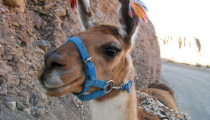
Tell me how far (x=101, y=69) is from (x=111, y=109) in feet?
1.51

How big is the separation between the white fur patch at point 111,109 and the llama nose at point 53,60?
29.5 inches

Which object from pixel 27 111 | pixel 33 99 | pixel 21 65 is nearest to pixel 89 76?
pixel 27 111

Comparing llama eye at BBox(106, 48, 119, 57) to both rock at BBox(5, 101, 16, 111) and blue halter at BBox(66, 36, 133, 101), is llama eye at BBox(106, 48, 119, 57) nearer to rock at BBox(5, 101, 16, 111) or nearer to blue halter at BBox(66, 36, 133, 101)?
blue halter at BBox(66, 36, 133, 101)

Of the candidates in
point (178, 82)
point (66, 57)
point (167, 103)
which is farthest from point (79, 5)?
point (178, 82)

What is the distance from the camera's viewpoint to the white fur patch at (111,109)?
2006mm

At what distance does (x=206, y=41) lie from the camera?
34000 millimetres

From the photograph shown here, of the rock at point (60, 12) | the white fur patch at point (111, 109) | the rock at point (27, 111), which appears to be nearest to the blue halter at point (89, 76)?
the white fur patch at point (111, 109)

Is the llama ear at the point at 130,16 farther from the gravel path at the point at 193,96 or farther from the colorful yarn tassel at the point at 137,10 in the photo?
the gravel path at the point at 193,96

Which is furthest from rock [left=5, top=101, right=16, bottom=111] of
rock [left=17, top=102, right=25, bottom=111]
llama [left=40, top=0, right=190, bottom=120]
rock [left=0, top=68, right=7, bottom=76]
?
Answer: llama [left=40, top=0, right=190, bottom=120]

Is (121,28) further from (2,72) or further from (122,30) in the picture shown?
(2,72)

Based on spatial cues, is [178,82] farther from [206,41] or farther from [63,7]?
[206,41]

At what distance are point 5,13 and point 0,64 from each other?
956 millimetres

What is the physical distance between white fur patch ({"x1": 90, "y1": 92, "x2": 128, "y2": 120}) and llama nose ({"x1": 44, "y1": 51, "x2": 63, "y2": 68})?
75cm

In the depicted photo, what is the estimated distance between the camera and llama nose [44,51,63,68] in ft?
5.08
